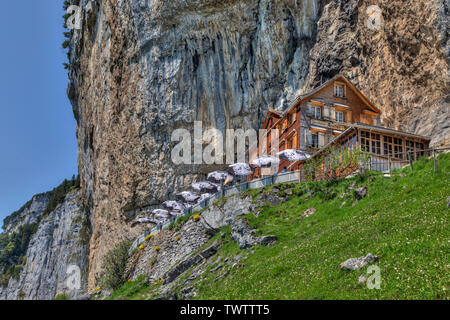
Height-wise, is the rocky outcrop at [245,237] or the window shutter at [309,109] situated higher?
the window shutter at [309,109]

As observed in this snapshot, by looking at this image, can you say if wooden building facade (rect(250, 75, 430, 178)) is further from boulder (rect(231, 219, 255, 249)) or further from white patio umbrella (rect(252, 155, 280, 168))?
boulder (rect(231, 219, 255, 249))

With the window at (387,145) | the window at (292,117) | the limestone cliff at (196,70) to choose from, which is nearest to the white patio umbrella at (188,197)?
the limestone cliff at (196,70)

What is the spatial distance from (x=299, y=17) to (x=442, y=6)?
71.9 ft

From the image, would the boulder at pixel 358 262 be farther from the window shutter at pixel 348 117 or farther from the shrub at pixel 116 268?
the window shutter at pixel 348 117

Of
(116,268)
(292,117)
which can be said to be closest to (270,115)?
(292,117)

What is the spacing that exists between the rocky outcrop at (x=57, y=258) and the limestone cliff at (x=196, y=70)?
16.9 metres

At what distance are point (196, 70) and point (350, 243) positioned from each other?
45071 mm

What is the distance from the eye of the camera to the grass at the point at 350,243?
56.9ft

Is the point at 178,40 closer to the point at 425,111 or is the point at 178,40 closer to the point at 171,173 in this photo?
the point at 171,173

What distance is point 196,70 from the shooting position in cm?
6388

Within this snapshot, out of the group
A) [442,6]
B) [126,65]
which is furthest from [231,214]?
[126,65]

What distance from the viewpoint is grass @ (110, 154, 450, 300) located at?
56.9 ft

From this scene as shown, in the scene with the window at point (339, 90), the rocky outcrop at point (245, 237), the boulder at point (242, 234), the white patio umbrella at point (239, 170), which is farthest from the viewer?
the window at point (339, 90)

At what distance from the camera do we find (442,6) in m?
38.2
